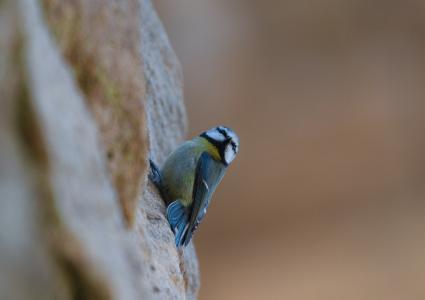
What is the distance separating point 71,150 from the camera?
0.64m

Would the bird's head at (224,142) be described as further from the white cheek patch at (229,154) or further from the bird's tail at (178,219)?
the bird's tail at (178,219)

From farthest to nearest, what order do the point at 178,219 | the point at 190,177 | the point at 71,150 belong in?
the point at 190,177 < the point at 178,219 < the point at 71,150

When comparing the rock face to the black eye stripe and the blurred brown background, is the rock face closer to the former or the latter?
the black eye stripe

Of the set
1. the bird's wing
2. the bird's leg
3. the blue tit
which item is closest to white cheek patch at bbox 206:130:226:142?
the blue tit

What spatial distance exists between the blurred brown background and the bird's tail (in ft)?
6.49

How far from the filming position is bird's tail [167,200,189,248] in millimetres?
1493

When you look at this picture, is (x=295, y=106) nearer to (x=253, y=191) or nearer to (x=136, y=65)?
(x=253, y=191)

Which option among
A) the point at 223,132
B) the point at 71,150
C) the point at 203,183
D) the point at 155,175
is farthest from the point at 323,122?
the point at 71,150

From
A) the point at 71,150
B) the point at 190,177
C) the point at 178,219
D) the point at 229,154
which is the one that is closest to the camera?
the point at 71,150

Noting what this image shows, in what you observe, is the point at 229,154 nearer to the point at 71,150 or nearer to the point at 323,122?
the point at 71,150

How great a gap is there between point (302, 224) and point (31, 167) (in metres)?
3.27

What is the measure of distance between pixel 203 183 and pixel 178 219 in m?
0.23

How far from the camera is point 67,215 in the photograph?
593 mm

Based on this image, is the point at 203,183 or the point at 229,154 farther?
the point at 229,154
